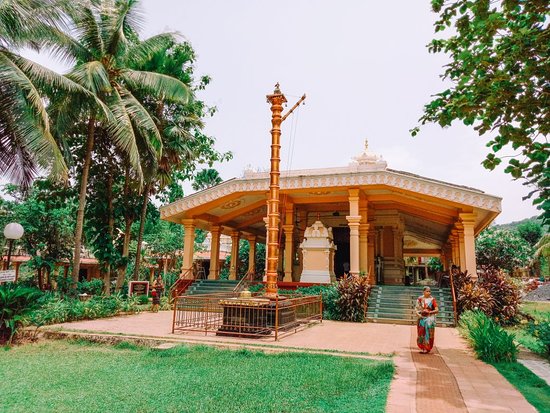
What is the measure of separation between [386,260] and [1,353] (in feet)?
59.0

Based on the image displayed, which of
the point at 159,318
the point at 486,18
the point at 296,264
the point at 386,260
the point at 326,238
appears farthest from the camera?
the point at 296,264

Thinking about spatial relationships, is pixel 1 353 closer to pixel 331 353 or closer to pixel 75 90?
pixel 331 353

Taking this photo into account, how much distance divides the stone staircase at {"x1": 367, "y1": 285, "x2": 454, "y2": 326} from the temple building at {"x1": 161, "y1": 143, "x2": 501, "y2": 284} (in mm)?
1195

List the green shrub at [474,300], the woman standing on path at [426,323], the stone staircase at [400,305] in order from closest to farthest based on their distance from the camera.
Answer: the woman standing on path at [426,323] < the green shrub at [474,300] < the stone staircase at [400,305]

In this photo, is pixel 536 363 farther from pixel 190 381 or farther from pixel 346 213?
pixel 346 213

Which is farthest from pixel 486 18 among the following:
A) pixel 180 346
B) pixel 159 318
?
pixel 159 318

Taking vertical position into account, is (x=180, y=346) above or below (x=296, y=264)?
below

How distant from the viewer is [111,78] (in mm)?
14820

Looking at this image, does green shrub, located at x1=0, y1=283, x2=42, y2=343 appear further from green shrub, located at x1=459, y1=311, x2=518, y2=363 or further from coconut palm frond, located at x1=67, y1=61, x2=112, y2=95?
green shrub, located at x1=459, y1=311, x2=518, y2=363

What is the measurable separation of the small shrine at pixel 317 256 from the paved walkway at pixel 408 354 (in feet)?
14.9

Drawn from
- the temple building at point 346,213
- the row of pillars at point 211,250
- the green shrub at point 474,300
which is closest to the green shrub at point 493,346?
the green shrub at point 474,300

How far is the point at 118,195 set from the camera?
1847cm

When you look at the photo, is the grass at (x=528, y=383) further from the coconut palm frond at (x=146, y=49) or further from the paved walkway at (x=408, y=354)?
the coconut palm frond at (x=146, y=49)

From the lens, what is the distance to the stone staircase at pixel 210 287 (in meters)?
18.3
